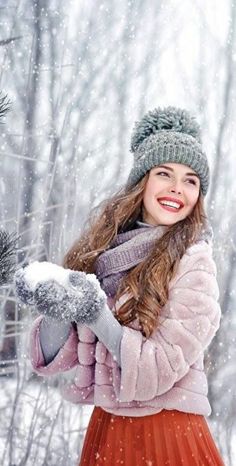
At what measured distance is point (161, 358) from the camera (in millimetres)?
1419

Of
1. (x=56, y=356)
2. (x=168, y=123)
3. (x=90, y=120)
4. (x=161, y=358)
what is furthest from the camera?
(x=90, y=120)

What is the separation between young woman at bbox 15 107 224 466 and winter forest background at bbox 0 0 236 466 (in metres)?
1.34

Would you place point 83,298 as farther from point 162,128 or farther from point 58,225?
point 58,225

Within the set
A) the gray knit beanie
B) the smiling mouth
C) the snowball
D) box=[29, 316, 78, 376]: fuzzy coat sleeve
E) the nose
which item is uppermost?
the gray knit beanie

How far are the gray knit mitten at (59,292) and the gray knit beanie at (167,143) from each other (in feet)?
1.27

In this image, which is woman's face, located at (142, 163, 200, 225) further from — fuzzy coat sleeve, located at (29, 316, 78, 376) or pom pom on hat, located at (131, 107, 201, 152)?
fuzzy coat sleeve, located at (29, 316, 78, 376)

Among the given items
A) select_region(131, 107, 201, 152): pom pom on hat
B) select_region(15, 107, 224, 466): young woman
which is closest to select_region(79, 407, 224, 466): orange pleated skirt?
select_region(15, 107, 224, 466): young woman

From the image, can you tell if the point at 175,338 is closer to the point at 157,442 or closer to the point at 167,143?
the point at 157,442

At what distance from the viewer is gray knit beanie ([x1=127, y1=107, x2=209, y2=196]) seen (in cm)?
159

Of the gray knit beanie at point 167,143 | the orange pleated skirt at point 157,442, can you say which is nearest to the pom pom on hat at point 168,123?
the gray knit beanie at point 167,143

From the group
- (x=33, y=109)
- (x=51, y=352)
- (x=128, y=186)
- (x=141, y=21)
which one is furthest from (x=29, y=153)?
(x=51, y=352)

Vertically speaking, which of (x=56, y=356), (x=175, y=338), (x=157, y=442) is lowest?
(x=157, y=442)

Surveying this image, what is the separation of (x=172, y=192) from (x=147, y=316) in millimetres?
309

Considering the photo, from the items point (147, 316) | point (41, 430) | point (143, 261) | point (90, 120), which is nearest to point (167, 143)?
point (143, 261)
